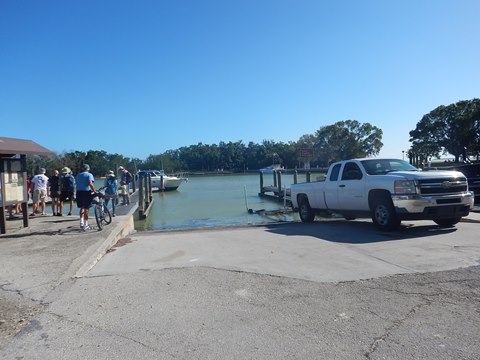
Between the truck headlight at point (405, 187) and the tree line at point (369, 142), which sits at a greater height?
the tree line at point (369, 142)

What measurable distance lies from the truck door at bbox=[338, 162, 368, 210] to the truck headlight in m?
1.26

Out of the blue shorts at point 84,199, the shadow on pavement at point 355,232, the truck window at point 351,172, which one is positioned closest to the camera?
the shadow on pavement at point 355,232

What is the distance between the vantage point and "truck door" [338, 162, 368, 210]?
11.8 meters

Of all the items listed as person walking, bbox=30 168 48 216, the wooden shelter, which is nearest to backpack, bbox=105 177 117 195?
person walking, bbox=30 168 48 216

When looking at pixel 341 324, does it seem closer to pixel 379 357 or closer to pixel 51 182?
pixel 379 357

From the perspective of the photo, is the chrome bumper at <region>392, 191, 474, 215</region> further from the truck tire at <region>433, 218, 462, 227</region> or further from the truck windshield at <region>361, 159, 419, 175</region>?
the truck windshield at <region>361, 159, 419, 175</region>

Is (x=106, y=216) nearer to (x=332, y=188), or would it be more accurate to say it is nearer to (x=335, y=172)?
(x=332, y=188)

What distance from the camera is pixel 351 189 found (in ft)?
39.9

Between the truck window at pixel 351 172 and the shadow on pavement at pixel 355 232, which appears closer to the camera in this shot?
the shadow on pavement at pixel 355 232

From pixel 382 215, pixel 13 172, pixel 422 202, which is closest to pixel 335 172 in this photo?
pixel 382 215

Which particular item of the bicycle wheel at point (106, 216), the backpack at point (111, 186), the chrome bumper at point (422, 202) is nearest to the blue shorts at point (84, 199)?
the bicycle wheel at point (106, 216)

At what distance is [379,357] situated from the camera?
389 centimetres

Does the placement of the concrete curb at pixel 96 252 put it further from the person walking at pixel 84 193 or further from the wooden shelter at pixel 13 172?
the wooden shelter at pixel 13 172

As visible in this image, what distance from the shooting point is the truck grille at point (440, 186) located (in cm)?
1041
